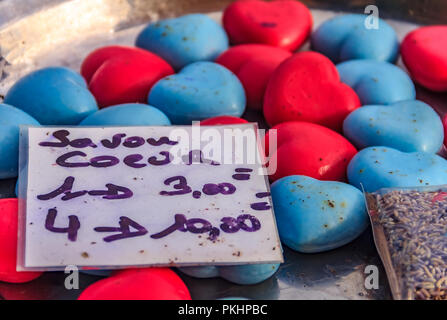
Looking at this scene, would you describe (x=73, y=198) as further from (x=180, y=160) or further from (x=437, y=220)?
(x=437, y=220)

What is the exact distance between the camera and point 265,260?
649 mm

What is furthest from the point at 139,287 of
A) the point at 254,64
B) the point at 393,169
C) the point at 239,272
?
the point at 254,64

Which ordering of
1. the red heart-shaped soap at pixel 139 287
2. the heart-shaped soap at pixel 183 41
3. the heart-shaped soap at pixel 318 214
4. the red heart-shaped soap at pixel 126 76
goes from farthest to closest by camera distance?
the heart-shaped soap at pixel 183 41 < the red heart-shaped soap at pixel 126 76 < the heart-shaped soap at pixel 318 214 < the red heart-shaped soap at pixel 139 287

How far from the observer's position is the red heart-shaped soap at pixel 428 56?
1025 mm

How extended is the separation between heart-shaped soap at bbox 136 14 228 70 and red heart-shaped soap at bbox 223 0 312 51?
0.20 feet

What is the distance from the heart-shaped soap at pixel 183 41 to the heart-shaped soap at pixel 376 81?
0.26 m

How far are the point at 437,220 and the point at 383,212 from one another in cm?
6

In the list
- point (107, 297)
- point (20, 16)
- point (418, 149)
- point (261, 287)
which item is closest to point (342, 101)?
point (418, 149)

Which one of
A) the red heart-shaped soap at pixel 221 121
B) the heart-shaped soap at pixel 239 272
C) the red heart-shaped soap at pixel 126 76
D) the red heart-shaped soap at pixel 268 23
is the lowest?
the heart-shaped soap at pixel 239 272

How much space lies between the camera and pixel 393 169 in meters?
0.76

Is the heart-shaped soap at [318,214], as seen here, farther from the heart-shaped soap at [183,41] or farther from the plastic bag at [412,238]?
the heart-shaped soap at [183,41]

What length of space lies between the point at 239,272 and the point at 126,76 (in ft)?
1.44

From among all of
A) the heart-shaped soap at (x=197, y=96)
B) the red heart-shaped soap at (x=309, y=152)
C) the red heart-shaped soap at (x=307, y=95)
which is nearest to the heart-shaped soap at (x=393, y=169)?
the red heart-shaped soap at (x=309, y=152)

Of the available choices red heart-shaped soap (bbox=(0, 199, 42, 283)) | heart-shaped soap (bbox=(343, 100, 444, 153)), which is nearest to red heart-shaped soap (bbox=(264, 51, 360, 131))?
heart-shaped soap (bbox=(343, 100, 444, 153))
